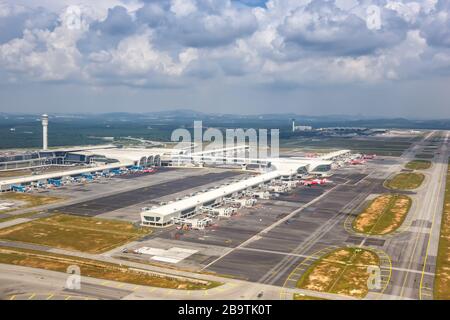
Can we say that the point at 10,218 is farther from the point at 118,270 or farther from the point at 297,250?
the point at 297,250

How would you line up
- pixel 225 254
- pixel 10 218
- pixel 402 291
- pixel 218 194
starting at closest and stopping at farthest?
pixel 402 291 → pixel 225 254 → pixel 10 218 → pixel 218 194

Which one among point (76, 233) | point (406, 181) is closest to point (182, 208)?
point (76, 233)


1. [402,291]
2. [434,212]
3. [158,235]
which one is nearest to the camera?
[402,291]

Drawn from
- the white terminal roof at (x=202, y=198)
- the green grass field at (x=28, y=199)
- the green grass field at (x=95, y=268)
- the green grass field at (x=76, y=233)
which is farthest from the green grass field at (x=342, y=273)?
the green grass field at (x=28, y=199)

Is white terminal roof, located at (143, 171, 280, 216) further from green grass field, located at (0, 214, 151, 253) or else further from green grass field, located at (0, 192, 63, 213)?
green grass field, located at (0, 192, 63, 213)

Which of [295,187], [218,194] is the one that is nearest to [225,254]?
[218,194]

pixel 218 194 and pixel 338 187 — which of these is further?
pixel 338 187

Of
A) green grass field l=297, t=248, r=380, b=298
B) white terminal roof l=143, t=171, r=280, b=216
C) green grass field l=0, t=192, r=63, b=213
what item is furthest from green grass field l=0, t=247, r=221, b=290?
green grass field l=0, t=192, r=63, b=213
